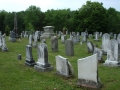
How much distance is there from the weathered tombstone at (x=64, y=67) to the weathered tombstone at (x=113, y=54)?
3314 mm

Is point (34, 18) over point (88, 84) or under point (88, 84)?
over

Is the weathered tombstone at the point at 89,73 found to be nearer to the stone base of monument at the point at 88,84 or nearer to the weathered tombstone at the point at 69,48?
the stone base of monument at the point at 88,84

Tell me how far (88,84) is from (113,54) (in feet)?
14.5

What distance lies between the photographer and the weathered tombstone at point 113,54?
1144cm

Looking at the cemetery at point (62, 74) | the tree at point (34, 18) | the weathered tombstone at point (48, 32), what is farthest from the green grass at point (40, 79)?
the tree at point (34, 18)

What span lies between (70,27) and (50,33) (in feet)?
96.8

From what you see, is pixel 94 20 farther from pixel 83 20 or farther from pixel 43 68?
pixel 43 68

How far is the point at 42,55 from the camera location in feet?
35.9

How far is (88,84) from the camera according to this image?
795 cm

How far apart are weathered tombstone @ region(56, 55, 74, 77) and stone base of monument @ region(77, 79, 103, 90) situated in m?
1.22

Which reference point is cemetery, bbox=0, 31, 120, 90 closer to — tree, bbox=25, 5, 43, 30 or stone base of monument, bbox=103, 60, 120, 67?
stone base of monument, bbox=103, 60, 120, 67

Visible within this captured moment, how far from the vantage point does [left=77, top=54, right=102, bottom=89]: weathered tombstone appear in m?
7.69

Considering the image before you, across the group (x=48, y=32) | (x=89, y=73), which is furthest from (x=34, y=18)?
(x=89, y=73)

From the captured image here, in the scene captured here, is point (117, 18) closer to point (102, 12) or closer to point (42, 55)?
→ point (102, 12)
